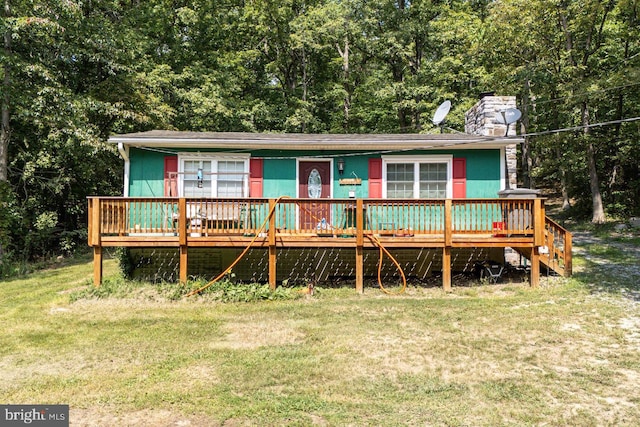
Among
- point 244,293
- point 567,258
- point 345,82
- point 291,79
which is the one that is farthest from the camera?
point 291,79

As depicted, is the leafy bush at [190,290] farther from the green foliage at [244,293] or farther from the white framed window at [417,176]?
the white framed window at [417,176]

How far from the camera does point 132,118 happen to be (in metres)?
15.2

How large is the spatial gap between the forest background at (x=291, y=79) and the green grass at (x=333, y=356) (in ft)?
23.9

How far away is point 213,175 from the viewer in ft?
32.2

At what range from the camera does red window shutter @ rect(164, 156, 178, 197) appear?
9664mm

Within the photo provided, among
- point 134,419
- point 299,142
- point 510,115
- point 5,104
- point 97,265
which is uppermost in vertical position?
point 5,104

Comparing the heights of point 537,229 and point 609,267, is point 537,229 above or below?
above

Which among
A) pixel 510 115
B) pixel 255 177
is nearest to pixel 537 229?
pixel 510 115

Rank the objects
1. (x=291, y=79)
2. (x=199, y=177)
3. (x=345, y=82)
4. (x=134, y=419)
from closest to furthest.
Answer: (x=134, y=419) → (x=199, y=177) → (x=345, y=82) → (x=291, y=79)

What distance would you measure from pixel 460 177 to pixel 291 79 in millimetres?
16122

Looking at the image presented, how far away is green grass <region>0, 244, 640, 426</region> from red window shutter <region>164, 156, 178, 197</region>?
2.50 metres

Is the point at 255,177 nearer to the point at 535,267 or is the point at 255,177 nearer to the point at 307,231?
the point at 307,231

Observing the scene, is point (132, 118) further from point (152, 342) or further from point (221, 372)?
point (221, 372)

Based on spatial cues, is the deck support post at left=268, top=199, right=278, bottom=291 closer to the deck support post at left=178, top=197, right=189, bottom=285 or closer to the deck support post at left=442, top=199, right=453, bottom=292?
the deck support post at left=178, top=197, right=189, bottom=285
